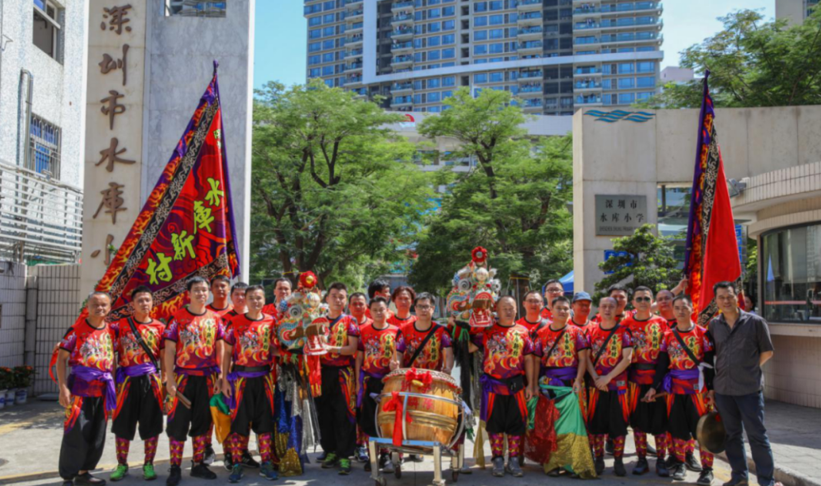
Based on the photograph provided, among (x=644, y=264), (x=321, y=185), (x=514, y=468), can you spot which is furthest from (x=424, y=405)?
(x=321, y=185)

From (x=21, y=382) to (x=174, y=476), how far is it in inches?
235

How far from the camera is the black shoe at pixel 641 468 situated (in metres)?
7.00

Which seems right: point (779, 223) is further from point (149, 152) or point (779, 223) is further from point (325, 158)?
point (325, 158)

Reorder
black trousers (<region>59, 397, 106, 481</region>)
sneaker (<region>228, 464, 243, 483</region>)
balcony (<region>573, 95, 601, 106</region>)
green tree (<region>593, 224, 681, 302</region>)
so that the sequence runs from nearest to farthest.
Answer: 1. black trousers (<region>59, 397, 106, 481</region>)
2. sneaker (<region>228, 464, 243, 483</region>)
3. green tree (<region>593, 224, 681, 302</region>)
4. balcony (<region>573, 95, 601, 106</region>)

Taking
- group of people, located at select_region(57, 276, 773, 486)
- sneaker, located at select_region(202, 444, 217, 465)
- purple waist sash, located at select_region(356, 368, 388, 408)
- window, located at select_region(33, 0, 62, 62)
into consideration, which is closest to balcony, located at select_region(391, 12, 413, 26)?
window, located at select_region(33, 0, 62, 62)

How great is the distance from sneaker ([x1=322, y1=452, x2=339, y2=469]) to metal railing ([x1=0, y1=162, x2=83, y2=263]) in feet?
23.8

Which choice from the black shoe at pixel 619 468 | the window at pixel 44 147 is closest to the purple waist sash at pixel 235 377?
the black shoe at pixel 619 468

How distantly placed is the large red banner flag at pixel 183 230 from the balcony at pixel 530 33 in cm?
8366

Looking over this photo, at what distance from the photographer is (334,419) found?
7258mm

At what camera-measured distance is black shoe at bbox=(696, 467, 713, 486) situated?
6641 millimetres

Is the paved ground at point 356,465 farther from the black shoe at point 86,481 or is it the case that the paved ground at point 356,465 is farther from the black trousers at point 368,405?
the black trousers at point 368,405

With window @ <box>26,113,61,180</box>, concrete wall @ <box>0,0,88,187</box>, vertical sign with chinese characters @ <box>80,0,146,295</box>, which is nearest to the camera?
vertical sign with chinese characters @ <box>80,0,146,295</box>

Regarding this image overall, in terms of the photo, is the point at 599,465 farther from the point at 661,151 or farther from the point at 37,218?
the point at 37,218

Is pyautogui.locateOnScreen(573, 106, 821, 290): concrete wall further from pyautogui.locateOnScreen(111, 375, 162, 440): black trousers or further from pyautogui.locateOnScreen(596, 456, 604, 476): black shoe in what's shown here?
pyautogui.locateOnScreen(111, 375, 162, 440): black trousers
